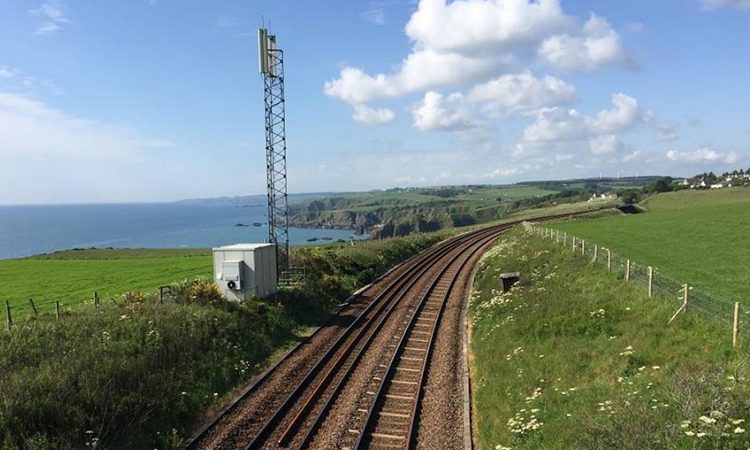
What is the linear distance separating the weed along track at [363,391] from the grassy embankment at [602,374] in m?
1.30

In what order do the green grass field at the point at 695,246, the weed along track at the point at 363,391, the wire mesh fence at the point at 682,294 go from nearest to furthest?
the wire mesh fence at the point at 682,294 → the weed along track at the point at 363,391 → the green grass field at the point at 695,246

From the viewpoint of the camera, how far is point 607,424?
10.6 m

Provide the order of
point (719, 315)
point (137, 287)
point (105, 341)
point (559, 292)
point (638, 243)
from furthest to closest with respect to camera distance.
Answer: point (137, 287), point (638, 243), point (559, 292), point (105, 341), point (719, 315)

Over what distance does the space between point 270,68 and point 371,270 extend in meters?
17.2

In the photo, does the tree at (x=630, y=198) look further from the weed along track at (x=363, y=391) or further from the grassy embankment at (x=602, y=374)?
the grassy embankment at (x=602, y=374)

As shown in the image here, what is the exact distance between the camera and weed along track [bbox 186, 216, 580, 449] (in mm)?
14266

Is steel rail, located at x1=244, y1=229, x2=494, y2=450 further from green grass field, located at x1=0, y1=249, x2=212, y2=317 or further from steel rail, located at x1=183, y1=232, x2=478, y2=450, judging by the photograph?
green grass field, located at x1=0, y1=249, x2=212, y2=317

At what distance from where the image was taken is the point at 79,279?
1693 inches

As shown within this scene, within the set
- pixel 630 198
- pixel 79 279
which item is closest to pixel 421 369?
pixel 79 279

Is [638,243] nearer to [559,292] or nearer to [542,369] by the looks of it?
[559,292]

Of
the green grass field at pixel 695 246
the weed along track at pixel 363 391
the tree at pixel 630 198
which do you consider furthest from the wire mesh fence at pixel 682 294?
the tree at pixel 630 198

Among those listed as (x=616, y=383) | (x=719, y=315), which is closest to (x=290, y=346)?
(x=616, y=383)

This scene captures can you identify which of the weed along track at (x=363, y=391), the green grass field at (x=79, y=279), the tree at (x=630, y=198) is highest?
the tree at (x=630, y=198)

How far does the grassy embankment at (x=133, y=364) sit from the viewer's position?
13227 millimetres
